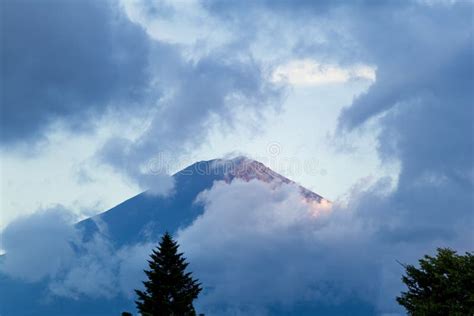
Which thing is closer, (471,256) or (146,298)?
(471,256)

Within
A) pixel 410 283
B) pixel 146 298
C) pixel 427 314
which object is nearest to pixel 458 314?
pixel 427 314

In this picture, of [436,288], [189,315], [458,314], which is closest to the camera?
[458,314]

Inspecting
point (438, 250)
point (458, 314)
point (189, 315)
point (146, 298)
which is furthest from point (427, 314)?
point (146, 298)

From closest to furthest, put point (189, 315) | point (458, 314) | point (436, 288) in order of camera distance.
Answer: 1. point (458, 314)
2. point (436, 288)
3. point (189, 315)

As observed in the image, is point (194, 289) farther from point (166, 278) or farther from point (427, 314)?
point (427, 314)

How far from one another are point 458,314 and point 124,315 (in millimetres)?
23570

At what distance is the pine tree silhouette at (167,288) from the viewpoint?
143ft

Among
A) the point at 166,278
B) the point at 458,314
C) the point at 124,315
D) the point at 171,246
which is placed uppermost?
the point at 171,246

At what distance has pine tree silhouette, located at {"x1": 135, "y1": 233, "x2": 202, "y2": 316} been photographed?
143 feet

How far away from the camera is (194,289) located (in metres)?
45.2

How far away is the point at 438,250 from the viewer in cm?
4244

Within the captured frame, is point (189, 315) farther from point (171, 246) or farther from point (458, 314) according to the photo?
point (458, 314)

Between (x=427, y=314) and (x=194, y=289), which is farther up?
(x=194, y=289)

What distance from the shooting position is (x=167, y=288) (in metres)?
44.1
